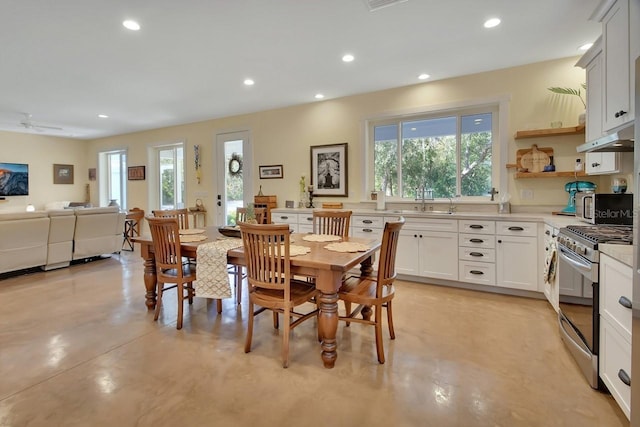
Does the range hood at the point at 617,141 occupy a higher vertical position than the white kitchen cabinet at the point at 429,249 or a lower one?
higher

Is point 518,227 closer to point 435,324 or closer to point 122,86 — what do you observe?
point 435,324

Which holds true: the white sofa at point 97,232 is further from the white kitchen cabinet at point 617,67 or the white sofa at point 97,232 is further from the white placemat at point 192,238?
the white kitchen cabinet at point 617,67

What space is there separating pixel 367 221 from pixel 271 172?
2174mm

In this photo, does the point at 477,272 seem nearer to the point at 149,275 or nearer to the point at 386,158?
the point at 386,158

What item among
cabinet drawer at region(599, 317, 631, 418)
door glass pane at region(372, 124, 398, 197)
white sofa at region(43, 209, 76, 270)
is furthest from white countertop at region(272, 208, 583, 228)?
white sofa at region(43, 209, 76, 270)

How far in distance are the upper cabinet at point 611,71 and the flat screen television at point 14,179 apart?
1034 centimetres

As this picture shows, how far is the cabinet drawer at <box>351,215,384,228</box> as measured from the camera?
418cm

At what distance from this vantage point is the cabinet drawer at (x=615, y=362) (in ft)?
5.08

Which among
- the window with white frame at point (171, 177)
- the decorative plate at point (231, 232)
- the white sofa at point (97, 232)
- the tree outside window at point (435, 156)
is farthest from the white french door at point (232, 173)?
the decorative plate at point (231, 232)

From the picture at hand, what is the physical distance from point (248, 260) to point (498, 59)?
3486 mm

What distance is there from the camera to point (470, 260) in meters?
3.68

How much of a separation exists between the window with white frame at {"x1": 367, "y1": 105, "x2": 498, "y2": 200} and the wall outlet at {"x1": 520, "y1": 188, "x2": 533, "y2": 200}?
→ 0.36m

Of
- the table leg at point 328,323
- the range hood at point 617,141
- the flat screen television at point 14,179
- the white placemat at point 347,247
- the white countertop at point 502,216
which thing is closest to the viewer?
the range hood at point 617,141

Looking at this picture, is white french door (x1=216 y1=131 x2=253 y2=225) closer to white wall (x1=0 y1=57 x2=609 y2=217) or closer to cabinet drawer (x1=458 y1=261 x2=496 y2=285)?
white wall (x1=0 y1=57 x2=609 y2=217)
